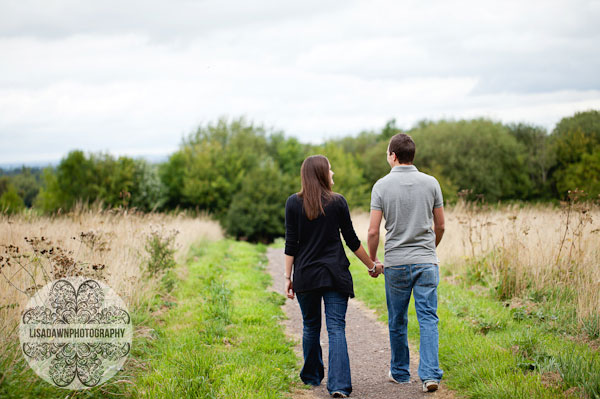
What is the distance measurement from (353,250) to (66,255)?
3.61 metres

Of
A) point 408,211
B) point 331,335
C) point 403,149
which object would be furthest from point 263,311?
point 403,149

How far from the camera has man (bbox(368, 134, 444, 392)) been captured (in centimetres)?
440

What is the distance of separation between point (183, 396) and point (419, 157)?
151ft

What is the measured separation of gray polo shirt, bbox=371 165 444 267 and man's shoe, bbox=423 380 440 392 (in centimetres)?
114

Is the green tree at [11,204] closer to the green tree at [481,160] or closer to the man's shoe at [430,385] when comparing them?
the man's shoe at [430,385]

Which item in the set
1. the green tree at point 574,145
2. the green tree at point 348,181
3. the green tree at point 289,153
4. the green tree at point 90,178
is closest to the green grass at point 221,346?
the green tree at point 90,178

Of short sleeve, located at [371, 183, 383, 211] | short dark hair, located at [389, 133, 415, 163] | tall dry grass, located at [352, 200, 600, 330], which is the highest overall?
short dark hair, located at [389, 133, 415, 163]

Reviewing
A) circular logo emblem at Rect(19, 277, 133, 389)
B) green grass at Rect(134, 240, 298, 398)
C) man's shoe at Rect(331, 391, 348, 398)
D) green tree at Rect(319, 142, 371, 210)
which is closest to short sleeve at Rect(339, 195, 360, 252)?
man's shoe at Rect(331, 391, 348, 398)

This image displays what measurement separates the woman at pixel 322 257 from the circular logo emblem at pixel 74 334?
1.98 metres

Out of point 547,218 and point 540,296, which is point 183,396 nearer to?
point 540,296

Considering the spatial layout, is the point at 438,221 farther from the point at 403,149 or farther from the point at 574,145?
the point at 574,145

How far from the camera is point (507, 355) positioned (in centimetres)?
471

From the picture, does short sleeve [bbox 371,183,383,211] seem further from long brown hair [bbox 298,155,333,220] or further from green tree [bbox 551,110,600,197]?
green tree [bbox 551,110,600,197]

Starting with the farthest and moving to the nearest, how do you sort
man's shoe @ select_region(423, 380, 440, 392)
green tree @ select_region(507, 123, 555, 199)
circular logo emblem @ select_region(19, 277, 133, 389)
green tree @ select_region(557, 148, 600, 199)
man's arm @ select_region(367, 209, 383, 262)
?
green tree @ select_region(507, 123, 555, 199), green tree @ select_region(557, 148, 600, 199), man's arm @ select_region(367, 209, 383, 262), man's shoe @ select_region(423, 380, 440, 392), circular logo emblem @ select_region(19, 277, 133, 389)
